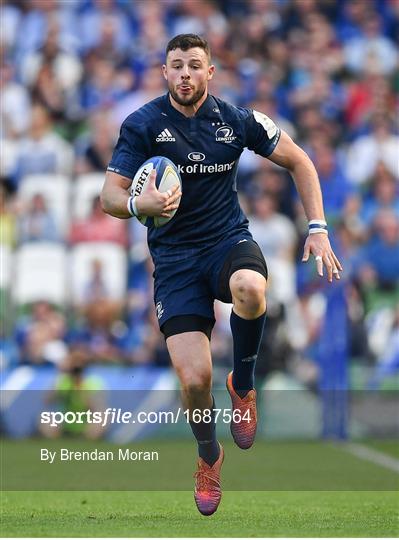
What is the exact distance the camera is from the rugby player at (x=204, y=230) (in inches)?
313

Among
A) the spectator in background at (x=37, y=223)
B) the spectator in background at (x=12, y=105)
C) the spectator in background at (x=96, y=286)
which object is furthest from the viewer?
the spectator in background at (x=12, y=105)

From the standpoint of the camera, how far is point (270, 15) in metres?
20.6

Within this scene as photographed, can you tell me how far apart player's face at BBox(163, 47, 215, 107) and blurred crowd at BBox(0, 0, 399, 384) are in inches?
317

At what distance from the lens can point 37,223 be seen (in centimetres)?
1750

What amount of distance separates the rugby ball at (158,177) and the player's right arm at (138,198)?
4cm

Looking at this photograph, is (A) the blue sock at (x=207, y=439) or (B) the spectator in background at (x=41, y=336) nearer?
(A) the blue sock at (x=207, y=439)

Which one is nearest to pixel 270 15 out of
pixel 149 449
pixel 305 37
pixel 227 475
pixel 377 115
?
pixel 305 37

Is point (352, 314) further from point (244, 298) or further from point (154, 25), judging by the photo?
point (244, 298)

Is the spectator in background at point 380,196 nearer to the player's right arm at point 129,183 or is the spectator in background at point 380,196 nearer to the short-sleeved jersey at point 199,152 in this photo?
the short-sleeved jersey at point 199,152

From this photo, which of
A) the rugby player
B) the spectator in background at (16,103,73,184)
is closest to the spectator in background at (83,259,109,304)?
the spectator in background at (16,103,73,184)

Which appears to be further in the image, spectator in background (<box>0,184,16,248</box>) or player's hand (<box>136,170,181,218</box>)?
spectator in background (<box>0,184,16,248</box>)

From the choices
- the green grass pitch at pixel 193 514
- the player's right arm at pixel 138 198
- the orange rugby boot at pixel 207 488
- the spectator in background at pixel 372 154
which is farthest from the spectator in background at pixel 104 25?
the orange rugby boot at pixel 207 488

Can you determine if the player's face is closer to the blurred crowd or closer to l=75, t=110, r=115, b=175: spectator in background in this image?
the blurred crowd

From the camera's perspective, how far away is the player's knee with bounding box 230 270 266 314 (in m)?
7.76
